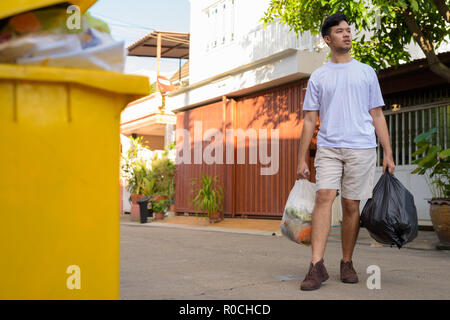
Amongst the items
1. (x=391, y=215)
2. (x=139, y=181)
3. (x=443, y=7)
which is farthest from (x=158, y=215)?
(x=391, y=215)

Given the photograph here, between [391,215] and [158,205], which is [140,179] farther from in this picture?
[391,215]

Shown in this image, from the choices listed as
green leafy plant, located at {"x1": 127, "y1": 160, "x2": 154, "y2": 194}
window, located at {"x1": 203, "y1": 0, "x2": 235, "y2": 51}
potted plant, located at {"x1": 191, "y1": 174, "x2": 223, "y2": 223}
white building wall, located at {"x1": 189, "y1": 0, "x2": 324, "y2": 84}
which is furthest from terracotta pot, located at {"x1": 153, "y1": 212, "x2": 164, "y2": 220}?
window, located at {"x1": 203, "y1": 0, "x2": 235, "y2": 51}

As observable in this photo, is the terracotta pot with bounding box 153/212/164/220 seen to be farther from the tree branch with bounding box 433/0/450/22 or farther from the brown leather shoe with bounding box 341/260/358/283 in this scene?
the brown leather shoe with bounding box 341/260/358/283

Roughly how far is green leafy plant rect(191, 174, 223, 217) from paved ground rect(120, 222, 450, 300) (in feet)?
15.7

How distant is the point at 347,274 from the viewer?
3.98 meters

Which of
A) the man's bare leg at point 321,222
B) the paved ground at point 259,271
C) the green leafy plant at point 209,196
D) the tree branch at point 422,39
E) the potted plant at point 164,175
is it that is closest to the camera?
the paved ground at point 259,271

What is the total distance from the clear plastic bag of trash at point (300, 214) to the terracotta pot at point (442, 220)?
10.7 feet

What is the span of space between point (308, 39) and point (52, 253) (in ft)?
34.7

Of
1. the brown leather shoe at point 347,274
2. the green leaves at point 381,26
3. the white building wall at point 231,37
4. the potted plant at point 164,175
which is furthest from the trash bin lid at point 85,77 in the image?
the potted plant at point 164,175

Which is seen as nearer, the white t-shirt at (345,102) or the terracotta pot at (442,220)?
the white t-shirt at (345,102)

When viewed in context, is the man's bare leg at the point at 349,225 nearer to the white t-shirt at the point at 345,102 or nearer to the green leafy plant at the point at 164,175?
the white t-shirt at the point at 345,102

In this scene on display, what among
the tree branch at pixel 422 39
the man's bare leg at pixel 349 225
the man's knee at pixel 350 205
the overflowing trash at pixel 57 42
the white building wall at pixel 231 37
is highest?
the white building wall at pixel 231 37

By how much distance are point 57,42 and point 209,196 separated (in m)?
10.5

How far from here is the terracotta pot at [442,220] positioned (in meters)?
6.64
